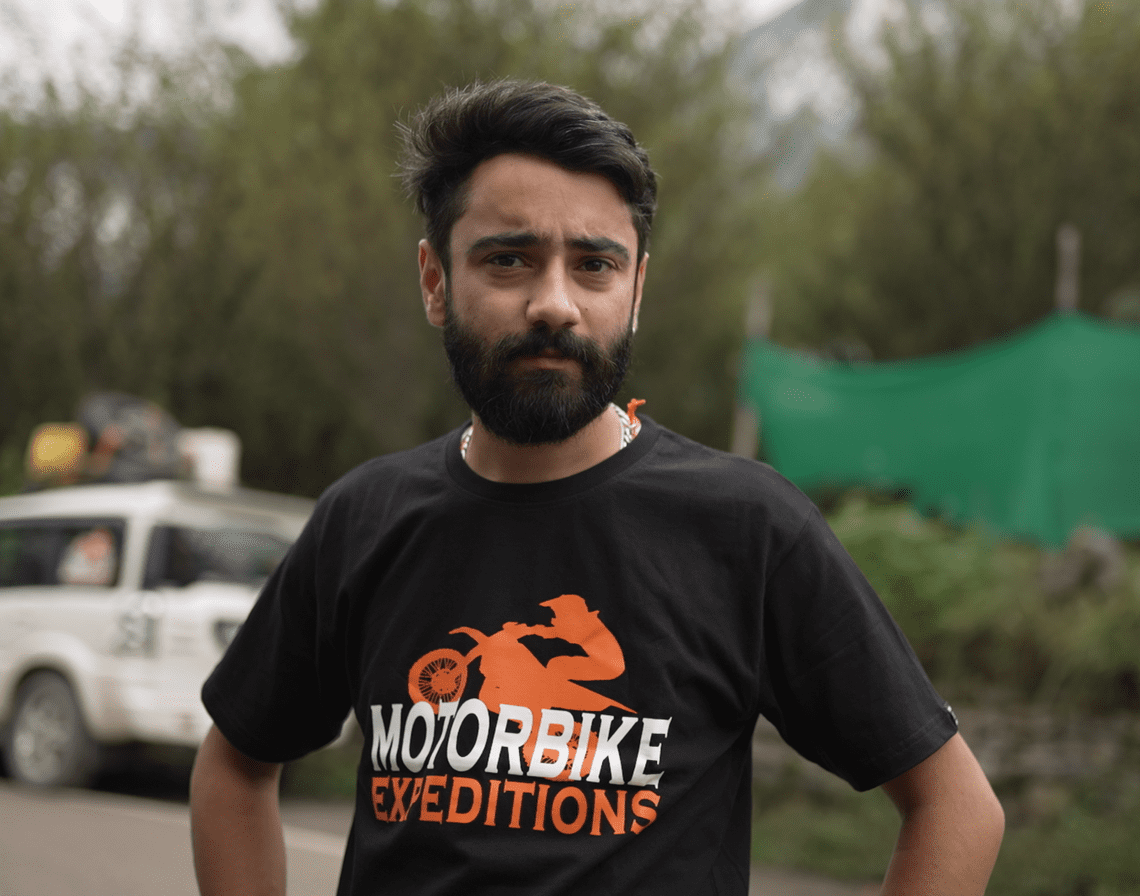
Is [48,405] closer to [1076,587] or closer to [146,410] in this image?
[146,410]

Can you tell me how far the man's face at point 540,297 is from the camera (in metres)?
1.58

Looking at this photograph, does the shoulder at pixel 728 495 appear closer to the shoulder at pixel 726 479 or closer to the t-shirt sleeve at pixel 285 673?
the shoulder at pixel 726 479

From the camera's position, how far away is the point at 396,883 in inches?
59.4

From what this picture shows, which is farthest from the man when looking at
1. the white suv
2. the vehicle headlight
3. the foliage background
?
the foliage background

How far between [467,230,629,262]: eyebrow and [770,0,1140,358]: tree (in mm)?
9878

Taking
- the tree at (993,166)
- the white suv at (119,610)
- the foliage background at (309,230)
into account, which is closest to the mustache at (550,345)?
the white suv at (119,610)

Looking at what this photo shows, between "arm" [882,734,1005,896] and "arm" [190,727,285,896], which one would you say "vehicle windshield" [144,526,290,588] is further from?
"arm" [882,734,1005,896]

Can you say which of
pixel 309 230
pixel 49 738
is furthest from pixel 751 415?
pixel 49 738

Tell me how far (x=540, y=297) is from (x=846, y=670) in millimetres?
573

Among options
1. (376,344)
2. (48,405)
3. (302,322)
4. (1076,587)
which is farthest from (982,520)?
(48,405)

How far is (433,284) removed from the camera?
1.77 metres

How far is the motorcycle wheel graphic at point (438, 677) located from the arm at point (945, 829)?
52 centimetres

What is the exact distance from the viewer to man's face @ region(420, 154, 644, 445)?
158 centimetres

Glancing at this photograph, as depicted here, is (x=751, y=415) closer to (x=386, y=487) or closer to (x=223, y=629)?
(x=223, y=629)
